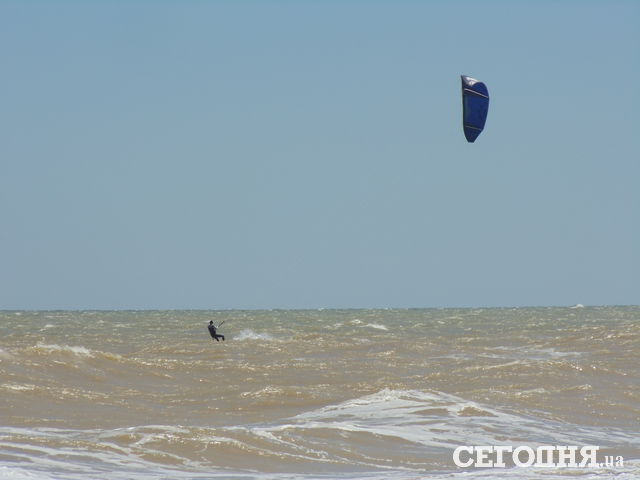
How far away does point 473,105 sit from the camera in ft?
60.9

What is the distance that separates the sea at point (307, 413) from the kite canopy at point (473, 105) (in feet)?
14.2

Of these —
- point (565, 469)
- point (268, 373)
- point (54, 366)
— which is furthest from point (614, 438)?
point (54, 366)

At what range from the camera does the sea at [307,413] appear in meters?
11.1

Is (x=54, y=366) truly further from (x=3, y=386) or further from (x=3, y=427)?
(x=3, y=427)

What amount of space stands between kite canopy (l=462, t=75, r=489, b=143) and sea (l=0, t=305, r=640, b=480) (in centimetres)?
432

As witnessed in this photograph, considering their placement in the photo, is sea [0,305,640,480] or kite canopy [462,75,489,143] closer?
sea [0,305,640,480]

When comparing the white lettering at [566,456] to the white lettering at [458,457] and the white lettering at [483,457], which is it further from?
the white lettering at [458,457]

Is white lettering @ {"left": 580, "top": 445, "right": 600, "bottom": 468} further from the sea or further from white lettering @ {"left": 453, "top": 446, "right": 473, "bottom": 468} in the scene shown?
white lettering @ {"left": 453, "top": 446, "right": 473, "bottom": 468}

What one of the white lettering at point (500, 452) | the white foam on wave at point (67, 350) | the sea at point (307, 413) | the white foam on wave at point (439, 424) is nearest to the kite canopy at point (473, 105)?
the sea at point (307, 413)

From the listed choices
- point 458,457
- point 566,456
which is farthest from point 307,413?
point 566,456

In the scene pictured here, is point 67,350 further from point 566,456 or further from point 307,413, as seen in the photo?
point 566,456

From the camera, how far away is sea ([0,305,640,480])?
11117 mm

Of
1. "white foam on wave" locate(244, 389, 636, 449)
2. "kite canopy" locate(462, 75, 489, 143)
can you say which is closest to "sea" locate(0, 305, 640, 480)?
"white foam on wave" locate(244, 389, 636, 449)

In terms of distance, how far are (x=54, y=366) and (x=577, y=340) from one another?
16.1 meters
